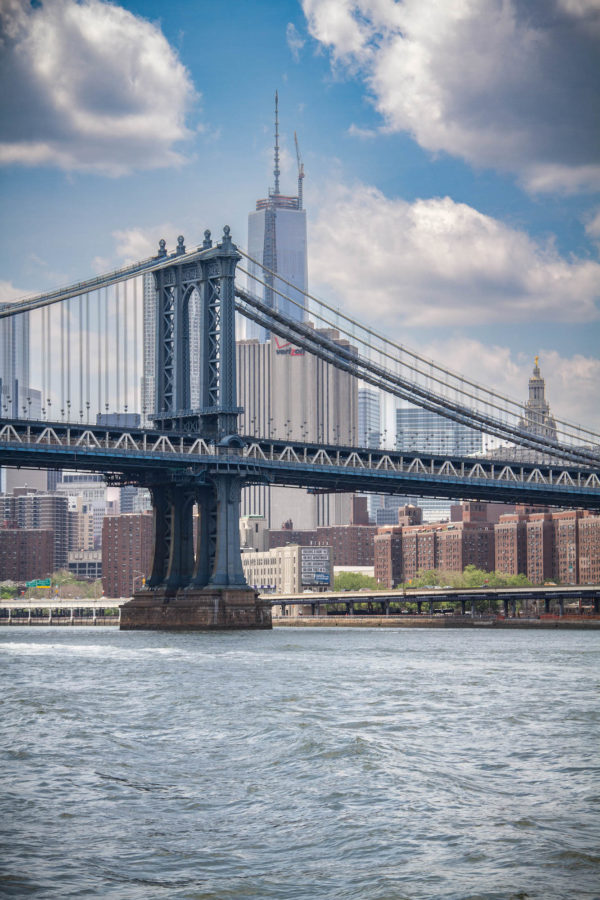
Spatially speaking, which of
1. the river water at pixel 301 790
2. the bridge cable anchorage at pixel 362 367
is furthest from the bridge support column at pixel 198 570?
the river water at pixel 301 790

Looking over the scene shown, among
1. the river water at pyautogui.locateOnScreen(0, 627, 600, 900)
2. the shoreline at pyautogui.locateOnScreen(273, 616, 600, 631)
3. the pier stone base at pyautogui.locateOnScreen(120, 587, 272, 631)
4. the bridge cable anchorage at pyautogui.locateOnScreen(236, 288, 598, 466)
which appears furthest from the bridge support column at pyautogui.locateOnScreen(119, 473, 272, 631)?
the river water at pyautogui.locateOnScreen(0, 627, 600, 900)

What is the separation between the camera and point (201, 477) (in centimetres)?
10312

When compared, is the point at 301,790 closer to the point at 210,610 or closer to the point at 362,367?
the point at 210,610

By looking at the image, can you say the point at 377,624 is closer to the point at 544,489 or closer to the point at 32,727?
the point at 544,489

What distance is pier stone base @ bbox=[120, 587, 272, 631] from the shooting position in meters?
100

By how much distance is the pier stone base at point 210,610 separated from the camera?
100500mm

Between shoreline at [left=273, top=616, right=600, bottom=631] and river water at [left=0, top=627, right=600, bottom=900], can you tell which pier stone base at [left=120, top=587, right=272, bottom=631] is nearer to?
shoreline at [left=273, top=616, right=600, bottom=631]

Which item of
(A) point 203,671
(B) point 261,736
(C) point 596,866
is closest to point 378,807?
(C) point 596,866

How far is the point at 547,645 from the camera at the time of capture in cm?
8675

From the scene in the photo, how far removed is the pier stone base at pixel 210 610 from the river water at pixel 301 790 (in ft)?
168

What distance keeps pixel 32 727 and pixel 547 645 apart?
56667 mm

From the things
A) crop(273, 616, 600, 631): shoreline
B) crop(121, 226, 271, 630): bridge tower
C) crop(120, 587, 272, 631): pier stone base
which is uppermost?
crop(121, 226, 271, 630): bridge tower

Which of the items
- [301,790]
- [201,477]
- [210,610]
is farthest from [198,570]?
[301,790]

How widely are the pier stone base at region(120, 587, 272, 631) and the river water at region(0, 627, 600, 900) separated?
51289mm
